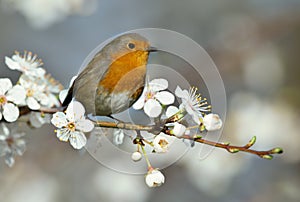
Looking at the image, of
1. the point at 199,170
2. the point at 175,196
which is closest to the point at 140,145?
the point at 199,170

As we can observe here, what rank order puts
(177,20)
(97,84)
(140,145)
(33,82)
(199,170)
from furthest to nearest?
1. (177,20)
2. (199,170)
3. (33,82)
4. (97,84)
5. (140,145)

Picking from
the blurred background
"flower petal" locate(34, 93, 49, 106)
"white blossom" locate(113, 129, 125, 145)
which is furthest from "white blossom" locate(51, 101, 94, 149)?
the blurred background

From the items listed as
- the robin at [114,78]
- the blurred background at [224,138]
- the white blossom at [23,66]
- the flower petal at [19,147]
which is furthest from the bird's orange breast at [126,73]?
the blurred background at [224,138]

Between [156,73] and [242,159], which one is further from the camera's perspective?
[242,159]

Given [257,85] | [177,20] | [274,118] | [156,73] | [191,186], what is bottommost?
[156,73]

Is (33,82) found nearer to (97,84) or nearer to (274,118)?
(97,84)

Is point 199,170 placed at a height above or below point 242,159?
below

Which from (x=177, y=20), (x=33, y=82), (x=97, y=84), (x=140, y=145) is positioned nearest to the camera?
(x=140, y=145)

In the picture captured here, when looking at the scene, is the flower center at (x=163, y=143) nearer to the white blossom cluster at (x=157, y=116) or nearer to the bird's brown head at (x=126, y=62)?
the white blossom cluster at (x=157, y=116)
